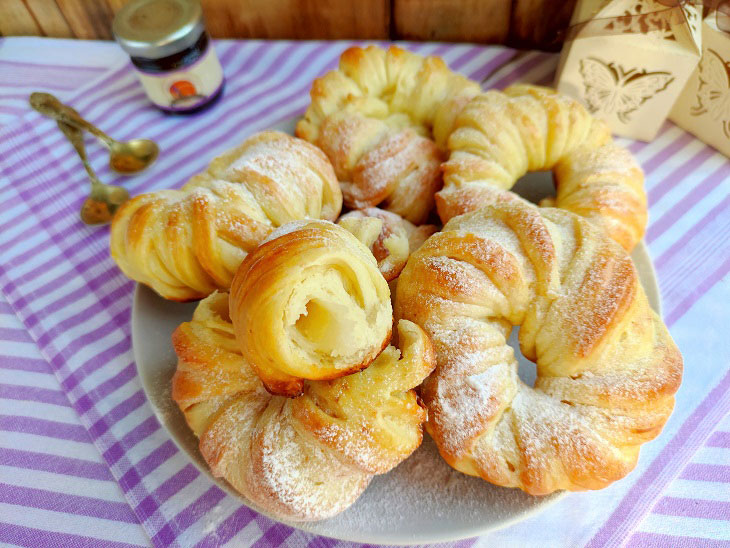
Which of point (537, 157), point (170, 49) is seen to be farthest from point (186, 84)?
point (537, 157)

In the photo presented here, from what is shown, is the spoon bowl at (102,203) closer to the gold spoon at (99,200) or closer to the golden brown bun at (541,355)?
the gold spoon at (99,200)

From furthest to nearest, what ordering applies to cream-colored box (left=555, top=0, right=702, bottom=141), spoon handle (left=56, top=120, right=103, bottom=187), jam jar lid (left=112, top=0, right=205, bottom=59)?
spoon handle (left=56, top=120, right=103, bottom=187) → jam jar lid (left=112, top=0, right=205, bottom=59) → cream-colored box (left=555, top=0, right=702, bottom=141)

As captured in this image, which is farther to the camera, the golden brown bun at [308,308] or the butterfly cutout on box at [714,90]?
the butterfly cutout on box at [714,90]

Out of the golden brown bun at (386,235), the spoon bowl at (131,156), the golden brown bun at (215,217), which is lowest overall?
the spoon bowl at (131,156)

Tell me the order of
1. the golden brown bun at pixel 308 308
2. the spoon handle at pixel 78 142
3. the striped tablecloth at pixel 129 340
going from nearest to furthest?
1. the golden brown bun at pixel 308 308
2. the striped tablecloth at pixel 129 340
3. the spoon handle at pixel 78 142

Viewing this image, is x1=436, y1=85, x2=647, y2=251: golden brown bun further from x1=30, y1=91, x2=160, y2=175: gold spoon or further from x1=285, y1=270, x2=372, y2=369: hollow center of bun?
x1=30, y1=91, x2=160, y2=175: gold spoon

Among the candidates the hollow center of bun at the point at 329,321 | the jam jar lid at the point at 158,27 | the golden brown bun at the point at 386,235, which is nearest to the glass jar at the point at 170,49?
the jam jar lid at the point at 158,27

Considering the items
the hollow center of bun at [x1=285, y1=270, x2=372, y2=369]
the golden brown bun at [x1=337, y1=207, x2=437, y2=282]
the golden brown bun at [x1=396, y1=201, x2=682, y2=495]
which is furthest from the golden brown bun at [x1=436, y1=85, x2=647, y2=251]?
the hollow center of bun at [x1=285, y1=270, x2=372, y2=369]
